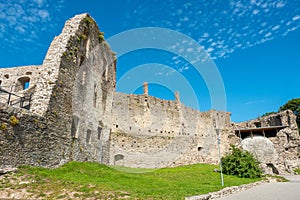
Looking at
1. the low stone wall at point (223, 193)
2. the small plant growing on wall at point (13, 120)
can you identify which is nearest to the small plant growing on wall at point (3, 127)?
the small plant growing on wall at point (13, 120)

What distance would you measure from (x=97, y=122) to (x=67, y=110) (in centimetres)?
489

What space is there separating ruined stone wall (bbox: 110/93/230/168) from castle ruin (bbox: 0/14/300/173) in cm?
10

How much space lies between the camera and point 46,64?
11.6 m

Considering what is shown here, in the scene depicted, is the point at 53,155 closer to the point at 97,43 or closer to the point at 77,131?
the point at 77,131

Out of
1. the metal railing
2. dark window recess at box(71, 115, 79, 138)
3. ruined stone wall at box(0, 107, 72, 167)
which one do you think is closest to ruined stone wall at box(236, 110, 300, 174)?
dark window recess at box(71, 115, 79, 138)

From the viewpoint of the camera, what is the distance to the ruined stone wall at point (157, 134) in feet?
66.3

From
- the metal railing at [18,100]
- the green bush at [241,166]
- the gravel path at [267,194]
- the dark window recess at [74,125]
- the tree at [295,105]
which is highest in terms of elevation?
the tree at [295,105]

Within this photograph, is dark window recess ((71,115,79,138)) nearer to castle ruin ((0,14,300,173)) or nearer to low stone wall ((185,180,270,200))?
castle ruin ((0,14,300,173))

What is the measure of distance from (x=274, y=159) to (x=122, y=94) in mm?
18812

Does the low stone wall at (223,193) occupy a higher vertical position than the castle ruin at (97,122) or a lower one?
lower

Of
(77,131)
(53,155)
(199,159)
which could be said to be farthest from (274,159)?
(53,155)

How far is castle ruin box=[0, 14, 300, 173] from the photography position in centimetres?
970

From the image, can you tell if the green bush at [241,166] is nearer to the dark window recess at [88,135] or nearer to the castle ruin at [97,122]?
the castle ruin at [97,122]

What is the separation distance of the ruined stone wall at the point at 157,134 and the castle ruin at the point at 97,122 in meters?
0.10
